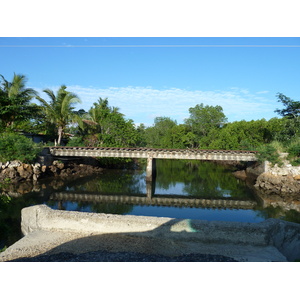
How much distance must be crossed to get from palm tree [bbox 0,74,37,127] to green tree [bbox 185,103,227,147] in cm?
3348

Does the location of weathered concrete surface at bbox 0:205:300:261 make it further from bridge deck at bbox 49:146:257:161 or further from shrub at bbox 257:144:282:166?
bridge deck at bbox 49:146:257:161

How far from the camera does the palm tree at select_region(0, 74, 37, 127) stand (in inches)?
1002

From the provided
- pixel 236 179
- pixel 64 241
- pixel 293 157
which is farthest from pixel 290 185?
pixel 64 241

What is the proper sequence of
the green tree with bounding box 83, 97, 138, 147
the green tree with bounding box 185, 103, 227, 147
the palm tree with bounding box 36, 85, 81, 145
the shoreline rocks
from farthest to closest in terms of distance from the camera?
the green tree with bounding box 185, 103, 227, 147 → the green tree with bounding box 83, 97, 138, 147 → the palm tree with bounding box 36, 85, 81, 145 → the shoreline rocks

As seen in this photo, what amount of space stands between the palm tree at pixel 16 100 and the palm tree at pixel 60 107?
6.37ft

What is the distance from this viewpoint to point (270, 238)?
6805mm

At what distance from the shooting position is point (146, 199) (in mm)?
17812

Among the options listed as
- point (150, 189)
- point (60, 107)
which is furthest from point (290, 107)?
point (60, 107)

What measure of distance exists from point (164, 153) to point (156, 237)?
1810 cm

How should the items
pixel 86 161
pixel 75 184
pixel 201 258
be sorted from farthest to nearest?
pixel 86 161 → pixel 75 184 → pixel 201 258

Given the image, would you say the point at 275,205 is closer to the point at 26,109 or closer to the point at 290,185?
the point at 290,185

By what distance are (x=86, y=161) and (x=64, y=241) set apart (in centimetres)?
2556

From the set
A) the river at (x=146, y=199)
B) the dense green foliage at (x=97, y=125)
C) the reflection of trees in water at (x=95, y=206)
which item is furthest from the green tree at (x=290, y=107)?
the reflection of trees in water at (x=95, y=206)

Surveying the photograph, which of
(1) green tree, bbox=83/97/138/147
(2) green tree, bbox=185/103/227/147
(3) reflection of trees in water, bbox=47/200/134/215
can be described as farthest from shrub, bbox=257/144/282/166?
(2) green tree, bbox=185/103/227/147
